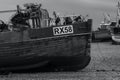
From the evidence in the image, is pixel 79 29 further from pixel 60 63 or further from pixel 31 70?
pixel 31 70

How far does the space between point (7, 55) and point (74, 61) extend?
2.99 meters

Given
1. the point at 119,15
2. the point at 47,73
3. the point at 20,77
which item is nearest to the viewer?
the point at 20,77

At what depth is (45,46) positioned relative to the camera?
14508 millimetres

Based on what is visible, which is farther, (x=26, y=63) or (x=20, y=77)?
(x=26, y=63)

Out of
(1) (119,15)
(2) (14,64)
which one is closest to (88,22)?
(2) (14,64)

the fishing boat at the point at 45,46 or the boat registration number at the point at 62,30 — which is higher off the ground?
the boat registration number at the point at 62,30

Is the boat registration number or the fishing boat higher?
the boat registration number

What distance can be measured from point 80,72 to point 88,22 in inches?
88.6

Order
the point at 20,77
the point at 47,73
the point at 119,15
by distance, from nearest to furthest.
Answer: the point at 20,77
the point at 47,73
the point at 119,15

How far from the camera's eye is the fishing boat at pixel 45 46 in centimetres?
1445

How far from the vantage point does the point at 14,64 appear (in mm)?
15062

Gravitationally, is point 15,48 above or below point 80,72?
above

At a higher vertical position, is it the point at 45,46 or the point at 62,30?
the point at 62,30

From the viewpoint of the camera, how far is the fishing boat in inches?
569
